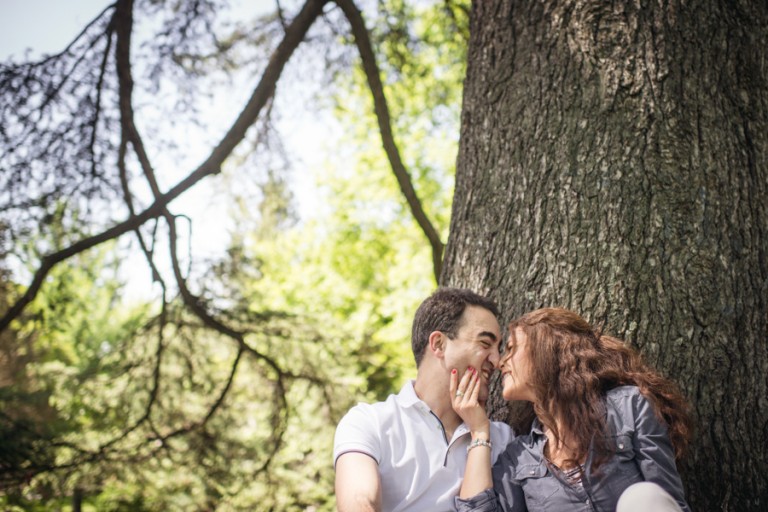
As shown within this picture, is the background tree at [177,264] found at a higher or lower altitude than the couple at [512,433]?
higher

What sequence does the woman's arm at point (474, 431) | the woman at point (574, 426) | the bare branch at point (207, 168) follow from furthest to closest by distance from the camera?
1. the bare branch at point (207, 168)
2. the woman's arm at point (474, 431)
3. the woman at point (574, 426)

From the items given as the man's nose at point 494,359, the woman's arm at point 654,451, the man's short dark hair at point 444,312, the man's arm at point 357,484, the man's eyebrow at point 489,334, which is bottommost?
the woman's arm at point 654,451

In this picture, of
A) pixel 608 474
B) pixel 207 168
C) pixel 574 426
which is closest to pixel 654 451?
pixel 608 474

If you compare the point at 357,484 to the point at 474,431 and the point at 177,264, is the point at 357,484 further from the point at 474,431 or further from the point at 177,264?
the point at 177,264

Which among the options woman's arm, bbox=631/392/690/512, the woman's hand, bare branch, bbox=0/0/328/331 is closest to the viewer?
woman's arm, bbox=631/392/690/512

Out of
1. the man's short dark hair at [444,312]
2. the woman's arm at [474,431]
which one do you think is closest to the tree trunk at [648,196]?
the man's short dark hair at [444,312]

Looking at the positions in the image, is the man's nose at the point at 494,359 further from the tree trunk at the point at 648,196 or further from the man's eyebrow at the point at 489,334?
the tree trunk at the point at 648,196

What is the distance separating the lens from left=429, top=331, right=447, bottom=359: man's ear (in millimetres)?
2770

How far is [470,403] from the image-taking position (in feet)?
8.24

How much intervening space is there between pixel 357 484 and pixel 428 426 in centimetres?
52

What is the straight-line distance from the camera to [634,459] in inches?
84.1

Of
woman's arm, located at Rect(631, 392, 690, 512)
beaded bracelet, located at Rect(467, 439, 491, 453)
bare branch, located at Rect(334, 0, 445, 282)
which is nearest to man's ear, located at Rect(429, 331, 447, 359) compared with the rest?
beaded bracelet, located at Rect(467, 439, 491, 453)

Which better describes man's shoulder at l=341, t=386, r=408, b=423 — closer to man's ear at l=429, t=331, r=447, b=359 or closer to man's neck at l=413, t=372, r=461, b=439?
man's neck at l=413, t=372, r=461, b=439

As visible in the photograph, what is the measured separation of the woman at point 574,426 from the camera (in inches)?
84.0
